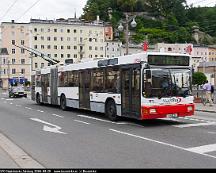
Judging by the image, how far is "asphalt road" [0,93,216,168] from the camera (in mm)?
9305

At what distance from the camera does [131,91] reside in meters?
16.8

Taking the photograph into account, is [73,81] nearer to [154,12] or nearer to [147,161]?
[147,161]

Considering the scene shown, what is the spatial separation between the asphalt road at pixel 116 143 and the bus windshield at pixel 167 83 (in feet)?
3.90

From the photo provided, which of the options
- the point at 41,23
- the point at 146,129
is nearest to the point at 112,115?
the point at 146,129

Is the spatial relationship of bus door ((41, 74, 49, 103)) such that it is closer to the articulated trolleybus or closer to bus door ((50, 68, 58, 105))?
bus door ((50, 68, 58, 105))

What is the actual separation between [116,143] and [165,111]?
185 inches

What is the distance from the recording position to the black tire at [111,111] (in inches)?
719

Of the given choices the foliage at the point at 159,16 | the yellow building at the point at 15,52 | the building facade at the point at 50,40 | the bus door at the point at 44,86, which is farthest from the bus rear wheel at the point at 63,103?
the foliage at the point at 159,16

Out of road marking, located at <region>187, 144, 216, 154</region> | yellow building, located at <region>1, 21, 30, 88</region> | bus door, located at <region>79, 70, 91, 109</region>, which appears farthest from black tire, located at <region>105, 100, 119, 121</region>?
yellow building, located at <region>1, 21, 30, 88</region>

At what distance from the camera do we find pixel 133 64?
55.1 feet

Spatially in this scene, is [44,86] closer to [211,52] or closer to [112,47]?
[112,47]

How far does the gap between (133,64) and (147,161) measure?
7830mm

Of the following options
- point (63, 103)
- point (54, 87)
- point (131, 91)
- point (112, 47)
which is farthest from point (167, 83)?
point (112, 47)

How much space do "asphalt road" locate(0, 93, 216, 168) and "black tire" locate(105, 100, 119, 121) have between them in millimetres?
307
